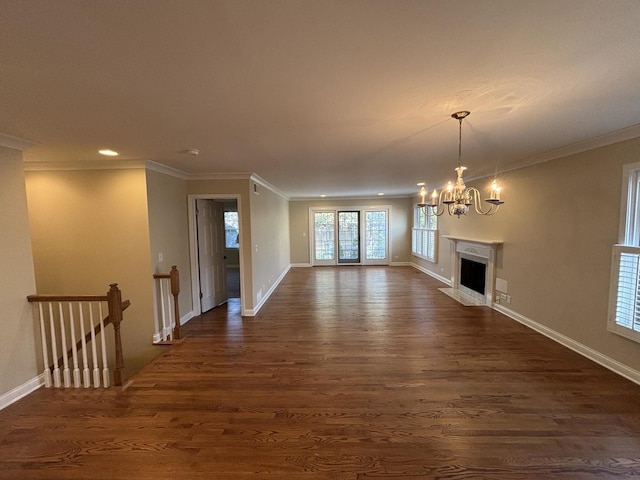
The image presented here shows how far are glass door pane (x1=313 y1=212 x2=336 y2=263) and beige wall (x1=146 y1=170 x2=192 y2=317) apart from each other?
543 centimetres

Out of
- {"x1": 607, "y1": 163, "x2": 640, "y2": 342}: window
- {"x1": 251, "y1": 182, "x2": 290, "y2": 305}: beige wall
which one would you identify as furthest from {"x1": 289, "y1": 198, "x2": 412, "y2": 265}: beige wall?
{"x1": 607, "y1": 163, "x2": 640, "y2": 342}: window

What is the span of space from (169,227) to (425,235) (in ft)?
22.2

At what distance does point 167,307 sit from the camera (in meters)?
4.16

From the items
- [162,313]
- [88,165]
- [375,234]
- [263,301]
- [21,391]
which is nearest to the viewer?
[21,391]

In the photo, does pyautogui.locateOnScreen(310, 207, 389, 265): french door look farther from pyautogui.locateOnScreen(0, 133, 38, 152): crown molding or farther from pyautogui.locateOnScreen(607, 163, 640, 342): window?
pyautogui.locateOnScreen(0, 133, 38, 152): crown molding

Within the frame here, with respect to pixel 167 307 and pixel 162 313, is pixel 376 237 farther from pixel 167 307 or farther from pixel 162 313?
pixel 162 313

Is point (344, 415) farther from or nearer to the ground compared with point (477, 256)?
nearer to the ground

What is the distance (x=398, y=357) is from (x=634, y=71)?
117 inches

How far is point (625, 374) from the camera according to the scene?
2742 millimetres

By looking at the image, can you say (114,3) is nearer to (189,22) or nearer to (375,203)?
(189,22)

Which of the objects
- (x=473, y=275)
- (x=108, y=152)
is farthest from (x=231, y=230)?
(x=473, y=275)

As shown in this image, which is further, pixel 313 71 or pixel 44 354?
pixel 44 354

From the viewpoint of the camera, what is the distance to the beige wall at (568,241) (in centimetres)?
289

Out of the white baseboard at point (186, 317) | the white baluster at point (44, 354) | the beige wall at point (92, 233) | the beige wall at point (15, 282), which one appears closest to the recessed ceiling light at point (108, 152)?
the beige wall at point (92, 233)
